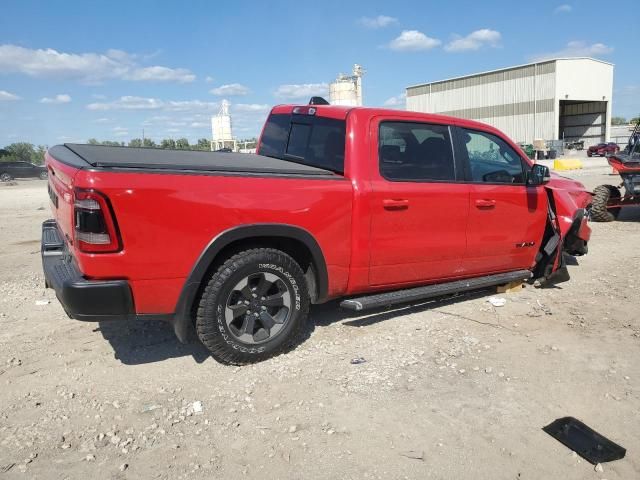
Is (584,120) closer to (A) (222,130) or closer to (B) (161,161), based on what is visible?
(A) (222,130)

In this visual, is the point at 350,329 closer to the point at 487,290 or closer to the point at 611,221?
the point at 487,290

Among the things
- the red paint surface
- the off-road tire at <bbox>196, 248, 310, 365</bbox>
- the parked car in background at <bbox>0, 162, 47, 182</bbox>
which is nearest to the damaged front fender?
the red paint surface

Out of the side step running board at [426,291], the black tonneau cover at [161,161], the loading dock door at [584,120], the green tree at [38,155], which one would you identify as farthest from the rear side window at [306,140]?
the loading dock door at [584,120]

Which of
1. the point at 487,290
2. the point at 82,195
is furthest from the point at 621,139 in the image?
the point at 82,195

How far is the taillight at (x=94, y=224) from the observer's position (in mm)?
3025

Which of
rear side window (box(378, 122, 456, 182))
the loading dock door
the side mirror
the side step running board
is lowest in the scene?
the side step running board

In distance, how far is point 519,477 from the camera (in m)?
2.60

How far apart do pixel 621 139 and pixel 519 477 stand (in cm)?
6387

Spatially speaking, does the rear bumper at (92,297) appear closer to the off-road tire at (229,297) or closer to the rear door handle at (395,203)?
the off-road tire at (229,297)

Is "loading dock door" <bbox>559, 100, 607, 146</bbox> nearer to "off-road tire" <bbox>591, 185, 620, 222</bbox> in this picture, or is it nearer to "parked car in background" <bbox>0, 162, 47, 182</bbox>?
"parked car in background" <bbox>0, 162, 47, 182</bbox>

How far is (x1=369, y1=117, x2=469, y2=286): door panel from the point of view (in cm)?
415

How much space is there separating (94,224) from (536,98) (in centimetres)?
5562

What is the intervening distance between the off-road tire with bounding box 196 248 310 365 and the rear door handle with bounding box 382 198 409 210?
34.7 inches

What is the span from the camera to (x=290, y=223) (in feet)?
12.1
